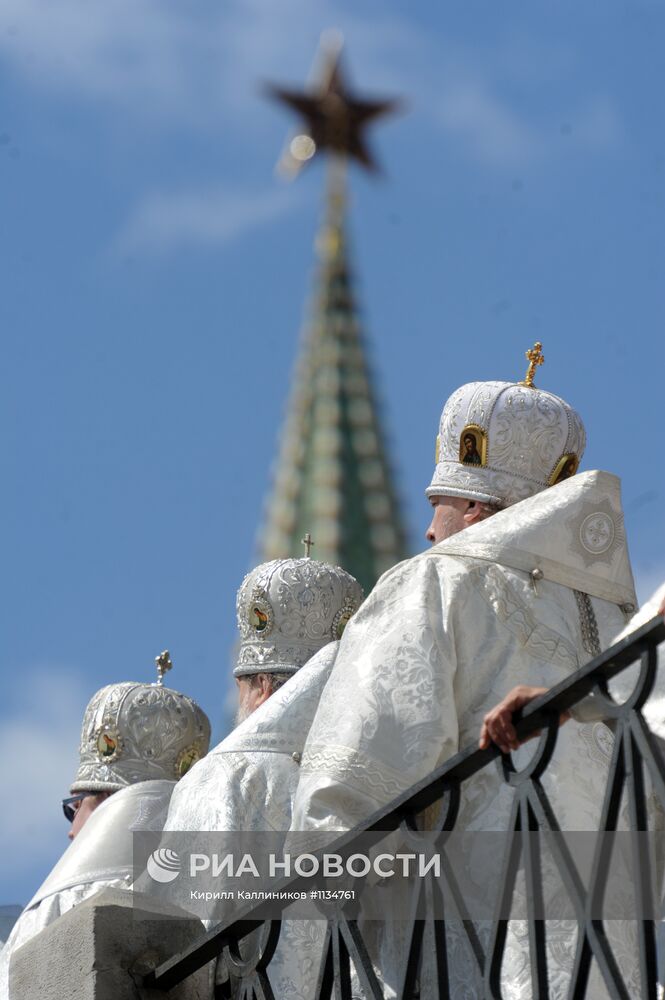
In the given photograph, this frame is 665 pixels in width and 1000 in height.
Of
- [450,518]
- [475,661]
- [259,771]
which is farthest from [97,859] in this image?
[475,661]

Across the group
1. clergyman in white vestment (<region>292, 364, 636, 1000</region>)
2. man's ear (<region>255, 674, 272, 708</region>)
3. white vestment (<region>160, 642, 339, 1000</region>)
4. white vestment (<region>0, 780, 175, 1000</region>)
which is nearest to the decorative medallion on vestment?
clergyman in white vestment (<region>292, 364, 636, 1000</region>)

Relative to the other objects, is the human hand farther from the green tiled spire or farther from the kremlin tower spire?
the kremlin tower spire

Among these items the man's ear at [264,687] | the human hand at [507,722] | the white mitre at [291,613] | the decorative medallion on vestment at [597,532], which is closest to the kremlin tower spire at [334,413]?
the white mitre at [291,613]

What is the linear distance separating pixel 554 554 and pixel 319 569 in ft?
9.37

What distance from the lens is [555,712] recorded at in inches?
251

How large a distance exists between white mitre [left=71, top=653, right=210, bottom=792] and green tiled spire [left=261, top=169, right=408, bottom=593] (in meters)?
19.4

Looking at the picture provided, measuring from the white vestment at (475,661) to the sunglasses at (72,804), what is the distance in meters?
3.52

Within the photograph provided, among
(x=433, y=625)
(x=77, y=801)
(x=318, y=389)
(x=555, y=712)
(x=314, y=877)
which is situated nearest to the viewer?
(x=555, y=712)

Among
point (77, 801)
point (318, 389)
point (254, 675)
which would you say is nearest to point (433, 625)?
point (254, 675)

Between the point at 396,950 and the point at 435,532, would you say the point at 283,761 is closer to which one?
the point at 435,532

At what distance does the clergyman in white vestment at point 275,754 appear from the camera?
820 cm

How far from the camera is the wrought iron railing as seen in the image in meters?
5.85

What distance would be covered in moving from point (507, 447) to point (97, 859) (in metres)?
2.33

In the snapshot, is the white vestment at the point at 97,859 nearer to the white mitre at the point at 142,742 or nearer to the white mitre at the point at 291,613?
the white mitre at the point at 291,613
